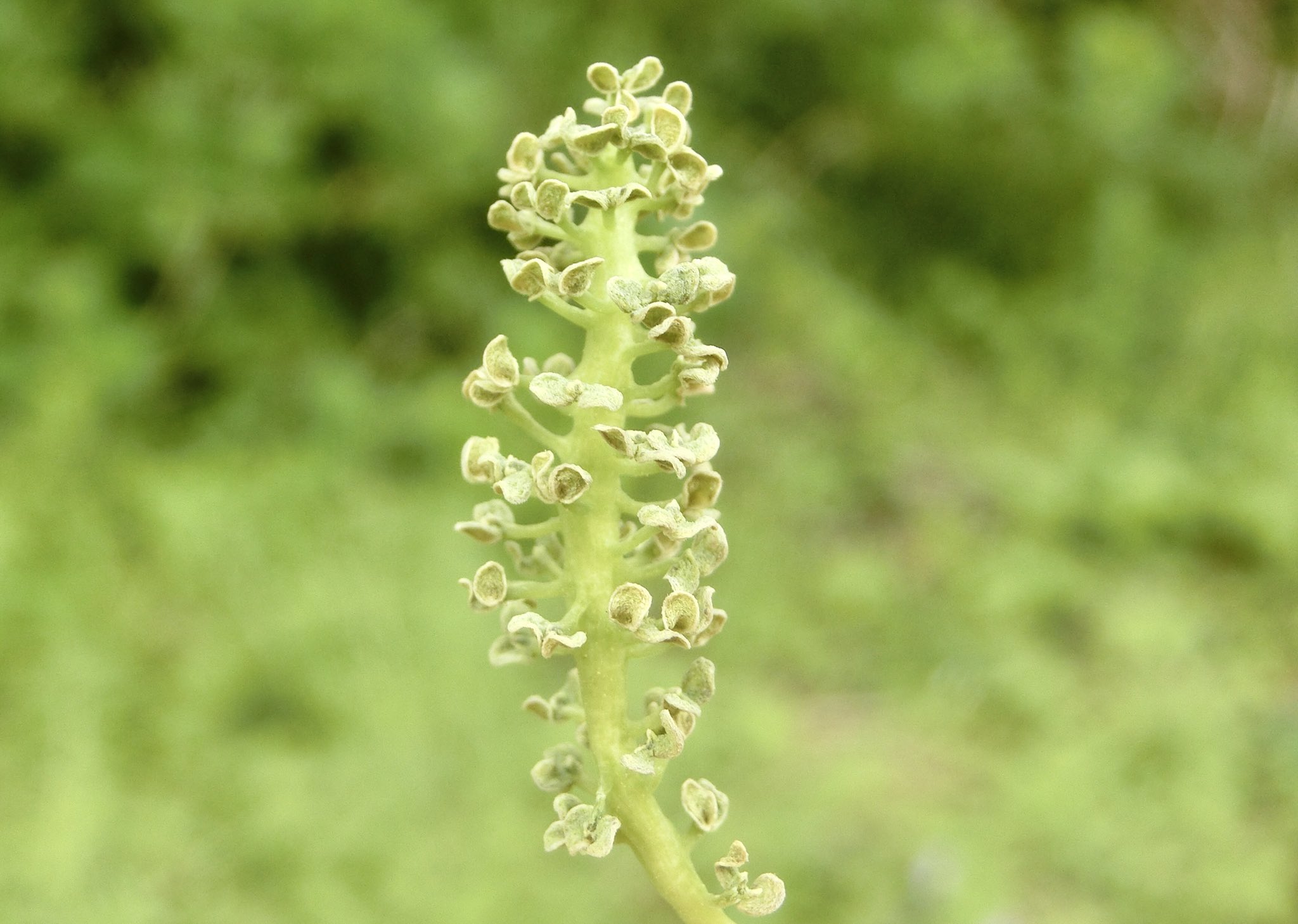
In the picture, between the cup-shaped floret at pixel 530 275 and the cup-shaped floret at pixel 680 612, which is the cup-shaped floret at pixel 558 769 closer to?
the cup-shaped floret at pixel 680 612

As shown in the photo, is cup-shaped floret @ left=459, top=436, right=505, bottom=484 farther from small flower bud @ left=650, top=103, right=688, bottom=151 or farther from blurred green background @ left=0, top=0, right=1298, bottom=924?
blurred green background @ left=0, top=0, right=1298, bottom=924

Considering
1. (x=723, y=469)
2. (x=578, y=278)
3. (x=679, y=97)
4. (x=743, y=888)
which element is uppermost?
(x=723, y=469)

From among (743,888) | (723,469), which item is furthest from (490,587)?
(723,469)

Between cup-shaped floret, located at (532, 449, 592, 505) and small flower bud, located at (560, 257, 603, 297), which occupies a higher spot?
small flower bud, located at (560, 257, 603, 297)

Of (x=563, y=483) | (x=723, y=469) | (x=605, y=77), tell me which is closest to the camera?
(x=563, y=483)

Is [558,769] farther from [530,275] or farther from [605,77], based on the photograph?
[605,77]

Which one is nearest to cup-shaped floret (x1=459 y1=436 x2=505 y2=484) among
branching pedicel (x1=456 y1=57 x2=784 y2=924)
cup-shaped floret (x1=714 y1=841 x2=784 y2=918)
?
branching pedicel (x1=456 y1=57 x2=784 y2=924)

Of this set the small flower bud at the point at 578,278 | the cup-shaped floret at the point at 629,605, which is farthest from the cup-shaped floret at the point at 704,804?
the small flower bud at the point at 578,278

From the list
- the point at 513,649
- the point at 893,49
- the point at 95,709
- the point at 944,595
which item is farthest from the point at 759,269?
the point at 513,649

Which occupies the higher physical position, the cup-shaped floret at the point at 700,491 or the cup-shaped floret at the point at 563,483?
the cup-shaped floret at the point at 700,491
